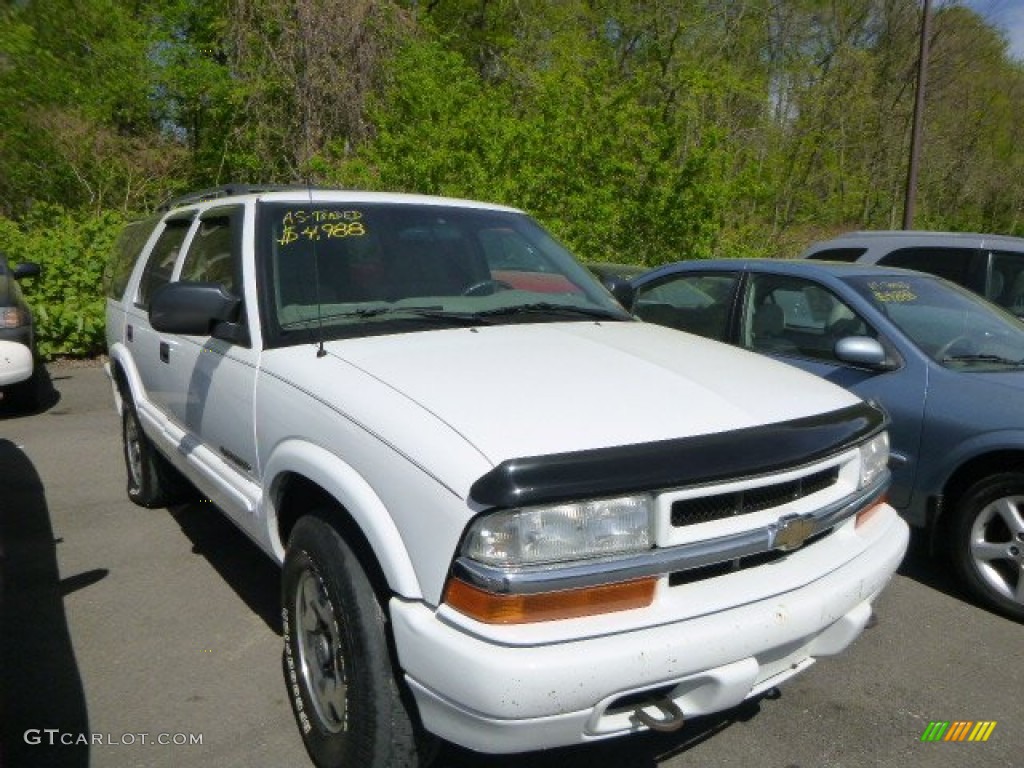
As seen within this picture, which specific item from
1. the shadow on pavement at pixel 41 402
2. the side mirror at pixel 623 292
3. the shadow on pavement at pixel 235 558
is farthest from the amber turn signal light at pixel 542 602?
the shadow on pavement at pixel 41 402

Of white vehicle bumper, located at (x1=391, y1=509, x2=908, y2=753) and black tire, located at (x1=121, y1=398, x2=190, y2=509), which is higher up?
white vehicle bumper, located at (x1=391, y1=509, x2=908, y2=753)

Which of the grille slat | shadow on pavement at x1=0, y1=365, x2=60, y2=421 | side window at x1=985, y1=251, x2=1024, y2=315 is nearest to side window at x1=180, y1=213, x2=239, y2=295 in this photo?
the grille slat

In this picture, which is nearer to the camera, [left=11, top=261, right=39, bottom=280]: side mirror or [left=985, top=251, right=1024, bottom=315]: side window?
[left=985, top=251, right=1024, bottom=315]: side window

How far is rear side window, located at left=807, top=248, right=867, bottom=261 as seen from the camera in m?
7.86

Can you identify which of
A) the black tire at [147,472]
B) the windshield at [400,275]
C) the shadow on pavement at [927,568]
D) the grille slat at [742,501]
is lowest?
the shadow on pavement at [927,568]

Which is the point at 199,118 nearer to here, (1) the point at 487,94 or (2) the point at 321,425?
(1) the point at 487,94

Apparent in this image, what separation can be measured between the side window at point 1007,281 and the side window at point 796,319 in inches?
115

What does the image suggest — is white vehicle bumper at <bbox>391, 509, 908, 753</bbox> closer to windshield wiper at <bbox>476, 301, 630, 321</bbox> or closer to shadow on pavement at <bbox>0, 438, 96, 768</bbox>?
shadow on pavement at <bbox>0, 438, 96, 768</bbox>

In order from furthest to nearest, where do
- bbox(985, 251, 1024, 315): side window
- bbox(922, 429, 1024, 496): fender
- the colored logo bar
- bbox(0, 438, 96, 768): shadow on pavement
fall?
bbox(985, 251, 1024, 315): side window → bbox(922, 429, 1024, 496): fender → the colored logo bar → bbox(0, 438, 96, 768): shadow on pavement

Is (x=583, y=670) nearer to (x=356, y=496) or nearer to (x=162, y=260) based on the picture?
(x=356, y=496)

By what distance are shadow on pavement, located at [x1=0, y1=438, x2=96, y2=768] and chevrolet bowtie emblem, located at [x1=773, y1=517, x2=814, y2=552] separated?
213 centimetres

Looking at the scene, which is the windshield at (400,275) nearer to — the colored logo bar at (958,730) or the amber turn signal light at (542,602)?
the amber turn signal light at (542,602)

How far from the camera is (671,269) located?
6.02 m

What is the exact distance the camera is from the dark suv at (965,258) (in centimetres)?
697
